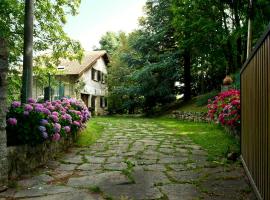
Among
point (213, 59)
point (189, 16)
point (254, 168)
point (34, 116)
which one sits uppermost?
point (189, 16)

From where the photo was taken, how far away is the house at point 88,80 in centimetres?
2331

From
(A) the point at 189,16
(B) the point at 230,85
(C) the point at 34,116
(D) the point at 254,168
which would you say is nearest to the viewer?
(D) the point at 254,168

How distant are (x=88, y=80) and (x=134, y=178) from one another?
21278mm

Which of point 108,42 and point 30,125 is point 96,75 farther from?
point 30,125

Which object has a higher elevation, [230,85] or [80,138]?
[230,85]

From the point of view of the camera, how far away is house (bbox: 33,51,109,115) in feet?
76.5

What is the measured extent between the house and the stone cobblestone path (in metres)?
15.3

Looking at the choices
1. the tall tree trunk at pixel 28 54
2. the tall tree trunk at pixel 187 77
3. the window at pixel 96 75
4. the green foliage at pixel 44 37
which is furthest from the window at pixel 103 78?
the tall tree trunk at pixel 28 54

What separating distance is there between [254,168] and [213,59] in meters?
16.0

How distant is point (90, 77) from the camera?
25.9 meters

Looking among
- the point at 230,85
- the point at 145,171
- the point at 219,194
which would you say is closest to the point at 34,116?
the point at 145,171

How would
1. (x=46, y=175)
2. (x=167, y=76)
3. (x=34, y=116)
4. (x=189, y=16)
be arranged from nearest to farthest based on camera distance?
(x=46, y=175), (x=34, y=116), (x=189, y=16), (x=167, y=76)

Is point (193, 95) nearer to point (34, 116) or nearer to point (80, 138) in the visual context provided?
point (80, 138)

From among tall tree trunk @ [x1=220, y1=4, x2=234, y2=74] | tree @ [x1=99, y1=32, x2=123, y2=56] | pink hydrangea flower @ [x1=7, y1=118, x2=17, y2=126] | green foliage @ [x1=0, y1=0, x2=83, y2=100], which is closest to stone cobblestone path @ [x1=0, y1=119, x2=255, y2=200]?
pink hydrangea flower @ [x1=7, y1=118, x2=17, y2=126]
